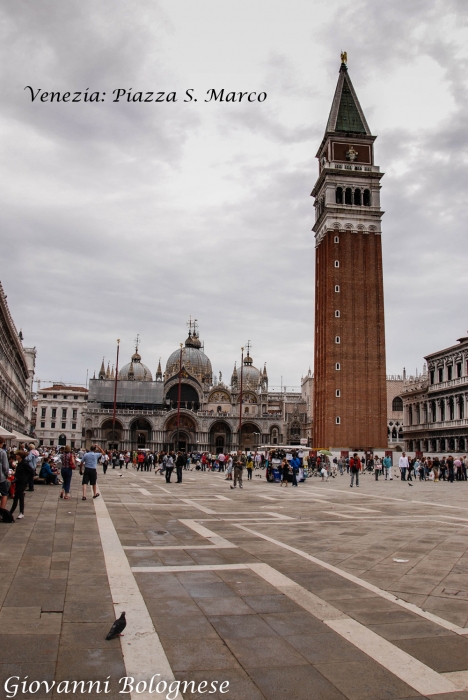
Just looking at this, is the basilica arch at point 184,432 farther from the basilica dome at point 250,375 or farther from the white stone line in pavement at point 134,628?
the white stone line in pavement at point 134,628

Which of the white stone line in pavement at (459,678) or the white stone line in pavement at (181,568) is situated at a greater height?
the white stone line in pavement at (181,568)

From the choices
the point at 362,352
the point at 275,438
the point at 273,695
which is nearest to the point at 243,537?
the point at 273,695

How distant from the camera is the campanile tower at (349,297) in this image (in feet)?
208

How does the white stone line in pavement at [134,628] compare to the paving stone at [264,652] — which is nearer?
the white stone line in pavement at [134,628]

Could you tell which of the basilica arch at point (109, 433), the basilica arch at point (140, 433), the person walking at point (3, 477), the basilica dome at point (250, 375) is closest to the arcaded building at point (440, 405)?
the basilica dome at point (250, 375)

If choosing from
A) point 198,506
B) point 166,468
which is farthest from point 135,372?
point 198,506

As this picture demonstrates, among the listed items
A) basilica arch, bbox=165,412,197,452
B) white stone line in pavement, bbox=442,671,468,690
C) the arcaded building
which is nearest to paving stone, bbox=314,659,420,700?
white stone line in pavement, bbox=442,671,468,690

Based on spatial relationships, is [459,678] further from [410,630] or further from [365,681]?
[410,630]

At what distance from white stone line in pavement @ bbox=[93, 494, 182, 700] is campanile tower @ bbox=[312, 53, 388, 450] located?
55520 millimetres

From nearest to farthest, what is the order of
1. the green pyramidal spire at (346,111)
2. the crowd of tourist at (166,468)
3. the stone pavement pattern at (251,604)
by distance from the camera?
1. the stone pavement pattern at (251,604)
2. the crowd of tourist at (166,468)
3. the green pyramidal spire at (346,111)

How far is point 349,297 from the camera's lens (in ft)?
215

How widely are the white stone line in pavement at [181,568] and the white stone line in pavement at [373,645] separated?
990mm

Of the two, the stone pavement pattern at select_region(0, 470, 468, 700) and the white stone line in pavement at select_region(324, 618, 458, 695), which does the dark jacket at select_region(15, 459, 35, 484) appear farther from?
the white stone line in pavement at select_region(324, 618, 458, 695)

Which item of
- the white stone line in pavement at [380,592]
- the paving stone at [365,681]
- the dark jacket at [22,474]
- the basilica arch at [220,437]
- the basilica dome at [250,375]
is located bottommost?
the paving stone at [365,681]
